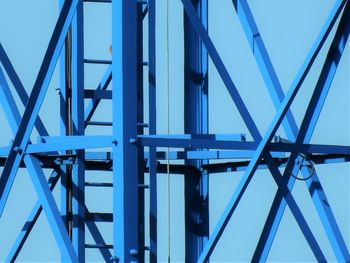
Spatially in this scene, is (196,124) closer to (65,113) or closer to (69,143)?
(65,113)

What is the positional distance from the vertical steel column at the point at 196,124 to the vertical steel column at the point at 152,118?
3077 mm

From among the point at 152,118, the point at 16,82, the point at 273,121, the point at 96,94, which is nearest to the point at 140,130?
the point at 152,118

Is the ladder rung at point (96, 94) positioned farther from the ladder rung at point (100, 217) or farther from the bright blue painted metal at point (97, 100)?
the ladder rung at point (100, 217)

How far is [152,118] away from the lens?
18.5 m

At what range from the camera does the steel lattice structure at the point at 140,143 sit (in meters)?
17.0

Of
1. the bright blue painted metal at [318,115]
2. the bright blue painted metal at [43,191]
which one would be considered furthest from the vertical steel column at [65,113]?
the bright blue painted metal at [318,115]

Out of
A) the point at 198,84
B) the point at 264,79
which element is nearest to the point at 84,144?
the point at 264,79

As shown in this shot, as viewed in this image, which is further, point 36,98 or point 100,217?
point 100,217

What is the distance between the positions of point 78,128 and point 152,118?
148cm

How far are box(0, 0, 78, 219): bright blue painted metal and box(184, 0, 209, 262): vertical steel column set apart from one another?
3781mm

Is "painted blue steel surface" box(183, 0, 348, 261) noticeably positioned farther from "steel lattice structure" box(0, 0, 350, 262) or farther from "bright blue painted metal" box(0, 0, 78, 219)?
"bright blue painted metal" box(0, 0, 78, 219)

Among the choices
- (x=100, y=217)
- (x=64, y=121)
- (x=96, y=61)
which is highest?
(x=96, y=61)

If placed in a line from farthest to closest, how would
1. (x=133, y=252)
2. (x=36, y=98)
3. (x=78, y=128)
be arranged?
(x=78, y=128) < (x=36, y=98) < (x=133, y=252)

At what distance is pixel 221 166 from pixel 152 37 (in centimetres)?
389
